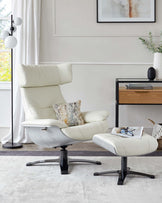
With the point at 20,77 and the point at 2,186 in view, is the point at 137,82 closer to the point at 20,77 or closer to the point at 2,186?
the point at 20,77

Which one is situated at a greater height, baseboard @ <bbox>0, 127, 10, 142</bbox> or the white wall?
the white wall

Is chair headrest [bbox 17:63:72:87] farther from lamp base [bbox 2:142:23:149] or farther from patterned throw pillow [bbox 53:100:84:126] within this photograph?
lamp base [bbox 2:142:23:149]

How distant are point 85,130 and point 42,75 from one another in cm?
83

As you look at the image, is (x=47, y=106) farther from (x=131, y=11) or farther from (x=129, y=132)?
(x=131, y=11)

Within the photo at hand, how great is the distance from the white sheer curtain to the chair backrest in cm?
75

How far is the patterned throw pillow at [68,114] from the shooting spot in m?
4.05

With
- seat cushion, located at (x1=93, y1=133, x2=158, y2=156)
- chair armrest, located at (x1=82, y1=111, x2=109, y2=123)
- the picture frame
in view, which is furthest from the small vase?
seat cushion, located at (x1=93, y1=133, x2=158, y2=156)

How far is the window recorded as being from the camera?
16.8 ft

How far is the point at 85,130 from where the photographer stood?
3619mm

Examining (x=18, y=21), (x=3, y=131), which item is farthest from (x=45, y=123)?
(x=3, y=131)

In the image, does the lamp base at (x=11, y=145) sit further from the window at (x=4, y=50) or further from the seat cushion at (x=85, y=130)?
the seat cushion at (x=85, y=130)

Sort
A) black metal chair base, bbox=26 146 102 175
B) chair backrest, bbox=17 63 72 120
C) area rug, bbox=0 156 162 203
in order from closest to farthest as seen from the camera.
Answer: area rug, bbox=0 156 162 203
black metal chair base, bbox=26 146 102 175
chair backrest, bbox=17 63 72 120

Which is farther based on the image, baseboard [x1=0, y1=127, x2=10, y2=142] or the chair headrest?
baseboard [x1=0, y1=127, x2=10, y2=142]

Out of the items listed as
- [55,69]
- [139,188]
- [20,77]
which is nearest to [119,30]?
[55,69]
